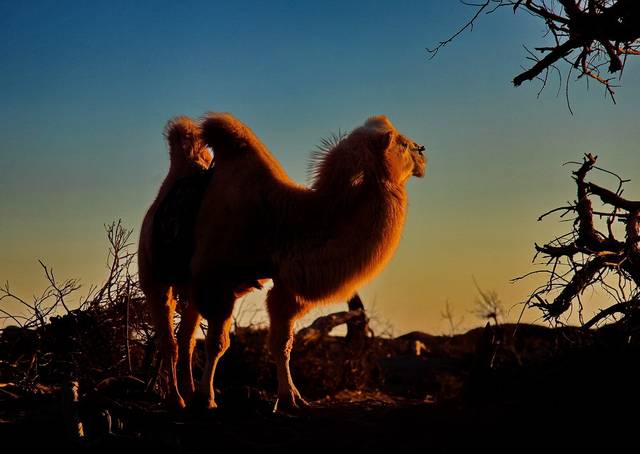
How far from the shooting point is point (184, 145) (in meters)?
10.4

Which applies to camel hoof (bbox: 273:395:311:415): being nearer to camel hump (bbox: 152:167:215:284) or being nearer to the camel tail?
camel hump (bbox: 152:167:215:284)

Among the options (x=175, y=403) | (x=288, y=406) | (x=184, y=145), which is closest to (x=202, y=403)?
(x=175, y=403)

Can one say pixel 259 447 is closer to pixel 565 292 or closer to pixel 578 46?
pixel 565 292

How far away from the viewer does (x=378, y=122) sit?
8.89m

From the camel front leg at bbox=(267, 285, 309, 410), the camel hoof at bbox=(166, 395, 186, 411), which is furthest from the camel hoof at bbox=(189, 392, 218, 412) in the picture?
the camel front leg at bbox=(267, 285, 309, 410)

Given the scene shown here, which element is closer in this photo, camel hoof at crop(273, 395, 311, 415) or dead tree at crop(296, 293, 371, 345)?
camel hoof at crop(273, 395, 311, 415)

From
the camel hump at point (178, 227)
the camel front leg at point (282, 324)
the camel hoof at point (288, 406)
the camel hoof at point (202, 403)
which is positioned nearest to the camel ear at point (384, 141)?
the camel front leg at point (282, 324)

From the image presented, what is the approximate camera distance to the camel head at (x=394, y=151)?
8.43 metres

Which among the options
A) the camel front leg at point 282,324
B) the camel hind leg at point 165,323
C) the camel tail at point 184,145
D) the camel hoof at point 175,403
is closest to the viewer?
the camel front leg at point 282,324

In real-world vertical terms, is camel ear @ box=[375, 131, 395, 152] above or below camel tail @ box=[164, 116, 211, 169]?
below

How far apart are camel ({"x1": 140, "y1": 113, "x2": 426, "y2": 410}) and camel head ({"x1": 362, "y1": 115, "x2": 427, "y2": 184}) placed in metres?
0.01

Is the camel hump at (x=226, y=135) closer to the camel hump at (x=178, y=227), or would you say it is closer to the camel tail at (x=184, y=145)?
the camel hump at (x=178, y=227)

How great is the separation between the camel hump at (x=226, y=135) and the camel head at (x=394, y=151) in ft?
4.55

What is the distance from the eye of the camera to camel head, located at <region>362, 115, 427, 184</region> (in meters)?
8.43
